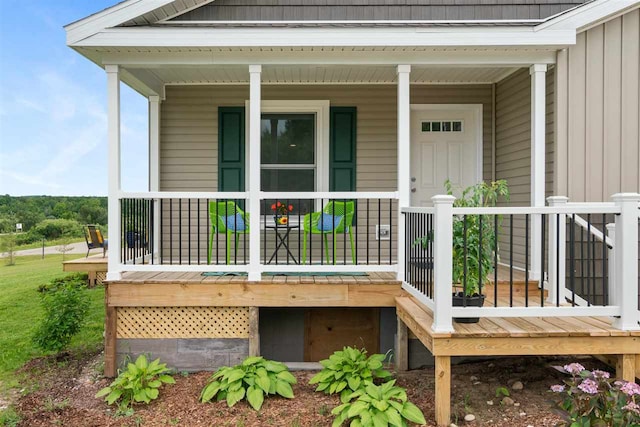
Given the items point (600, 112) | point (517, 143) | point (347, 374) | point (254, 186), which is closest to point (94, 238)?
point (254, 186)

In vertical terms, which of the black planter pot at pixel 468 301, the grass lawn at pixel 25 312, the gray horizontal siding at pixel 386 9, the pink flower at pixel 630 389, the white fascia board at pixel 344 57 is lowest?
the grass lawn at pixel 25 312

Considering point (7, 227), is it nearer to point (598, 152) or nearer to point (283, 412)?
point (283, 412)

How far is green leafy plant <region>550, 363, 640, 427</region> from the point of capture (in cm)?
253

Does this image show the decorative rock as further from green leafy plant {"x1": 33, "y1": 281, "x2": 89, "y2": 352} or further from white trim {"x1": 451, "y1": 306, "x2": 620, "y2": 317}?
green leafy plant {"x1": 33, "y1": 281, "x2": 89, "y2": 352}

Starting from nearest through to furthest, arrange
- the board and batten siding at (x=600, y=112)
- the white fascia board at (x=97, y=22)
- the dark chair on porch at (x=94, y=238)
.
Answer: the white fascia board at (x=97, y=22), the board and batten siding at (x=600, y=112), the dark chair on porch at (x=94, y=238)

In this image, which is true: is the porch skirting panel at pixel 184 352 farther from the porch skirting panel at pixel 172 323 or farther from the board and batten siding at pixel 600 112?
the board and batten siding at pixel 600 112

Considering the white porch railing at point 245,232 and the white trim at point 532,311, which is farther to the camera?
the white porch railing at point 245,232

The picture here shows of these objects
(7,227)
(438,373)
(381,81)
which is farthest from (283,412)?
(7,227)

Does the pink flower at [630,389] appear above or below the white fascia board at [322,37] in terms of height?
below

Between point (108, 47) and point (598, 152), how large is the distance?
480 cm

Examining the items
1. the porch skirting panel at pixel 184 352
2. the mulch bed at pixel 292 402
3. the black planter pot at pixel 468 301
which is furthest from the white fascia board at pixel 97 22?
the black planter pot at pixel 468 301

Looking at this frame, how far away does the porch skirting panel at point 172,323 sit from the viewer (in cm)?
449

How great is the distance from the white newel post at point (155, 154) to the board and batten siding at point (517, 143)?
4123mm

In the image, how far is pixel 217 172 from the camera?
601 cm
